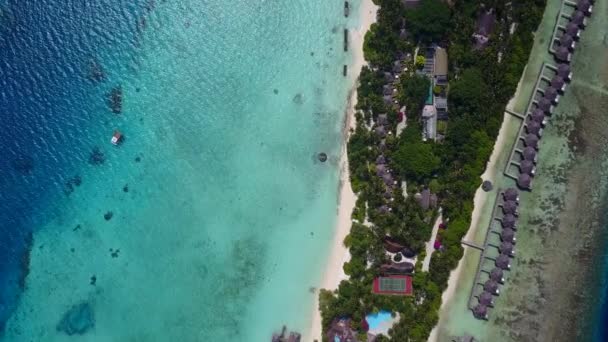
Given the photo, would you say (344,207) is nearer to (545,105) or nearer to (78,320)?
(545,105)

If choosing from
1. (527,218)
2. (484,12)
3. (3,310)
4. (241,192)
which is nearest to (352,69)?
(484,12)

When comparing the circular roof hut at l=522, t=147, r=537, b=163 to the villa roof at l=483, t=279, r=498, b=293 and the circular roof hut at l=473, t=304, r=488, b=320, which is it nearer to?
the villa roof at l=483, t=279, r=498, b=293

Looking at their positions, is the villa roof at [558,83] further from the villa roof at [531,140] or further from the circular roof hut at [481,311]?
the circular roof hut at [481,311]

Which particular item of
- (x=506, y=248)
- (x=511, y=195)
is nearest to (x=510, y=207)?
(x=511, y=195)

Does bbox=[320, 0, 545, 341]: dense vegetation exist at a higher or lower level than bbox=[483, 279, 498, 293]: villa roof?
higher

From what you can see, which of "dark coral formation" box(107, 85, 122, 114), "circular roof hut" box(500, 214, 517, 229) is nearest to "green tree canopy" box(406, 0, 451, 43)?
"circular roof hut" box(500, 214, 517, 229)
